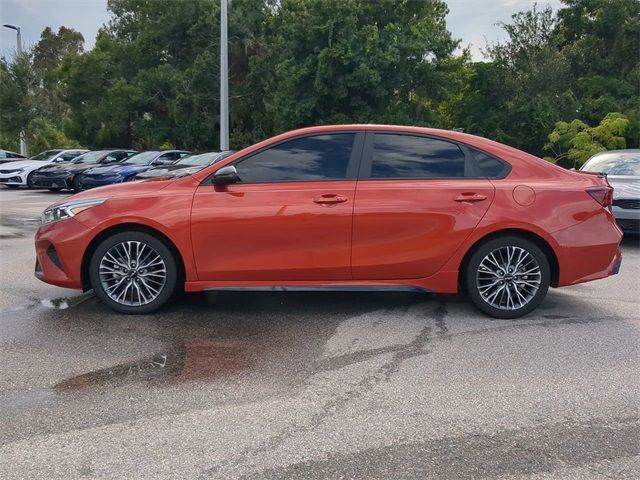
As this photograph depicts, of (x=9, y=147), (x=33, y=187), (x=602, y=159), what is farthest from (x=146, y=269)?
(x=9, y=147)

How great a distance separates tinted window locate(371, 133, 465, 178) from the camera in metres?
5.44

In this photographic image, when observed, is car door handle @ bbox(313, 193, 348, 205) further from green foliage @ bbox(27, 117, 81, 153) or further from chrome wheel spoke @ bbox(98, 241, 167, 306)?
green foliage @ bbox(27, 117, 81, 153)

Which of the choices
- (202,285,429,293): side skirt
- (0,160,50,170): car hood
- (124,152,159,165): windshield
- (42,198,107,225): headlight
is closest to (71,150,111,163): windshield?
(0,160,50,170): car hood

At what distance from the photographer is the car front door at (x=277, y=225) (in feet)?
17.2

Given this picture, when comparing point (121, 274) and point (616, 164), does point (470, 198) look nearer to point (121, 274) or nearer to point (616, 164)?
point (121, 274)

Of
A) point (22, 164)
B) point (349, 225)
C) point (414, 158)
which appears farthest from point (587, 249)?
point (22, 164)

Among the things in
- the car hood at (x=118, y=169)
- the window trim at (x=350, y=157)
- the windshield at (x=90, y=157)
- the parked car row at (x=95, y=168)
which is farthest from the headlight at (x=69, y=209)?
the windshield at (x=90, y=157)

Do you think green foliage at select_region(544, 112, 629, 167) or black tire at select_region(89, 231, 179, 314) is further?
green foliage at select_region(544, 112, 629, 167)

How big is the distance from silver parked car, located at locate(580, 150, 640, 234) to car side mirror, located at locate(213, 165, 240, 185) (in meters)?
6.61

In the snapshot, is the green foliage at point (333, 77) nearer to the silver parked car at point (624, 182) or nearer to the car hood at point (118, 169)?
the car hood at point (118, 169)

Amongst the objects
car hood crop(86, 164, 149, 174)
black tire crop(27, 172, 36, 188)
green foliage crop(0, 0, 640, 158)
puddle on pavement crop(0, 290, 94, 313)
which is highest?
green foliage crop(0, 0, 640, 158)

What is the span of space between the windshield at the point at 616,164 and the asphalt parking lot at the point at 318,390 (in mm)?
4945

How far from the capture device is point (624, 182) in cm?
977

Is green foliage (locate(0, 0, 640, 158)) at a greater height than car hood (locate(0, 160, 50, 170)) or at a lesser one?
greater
